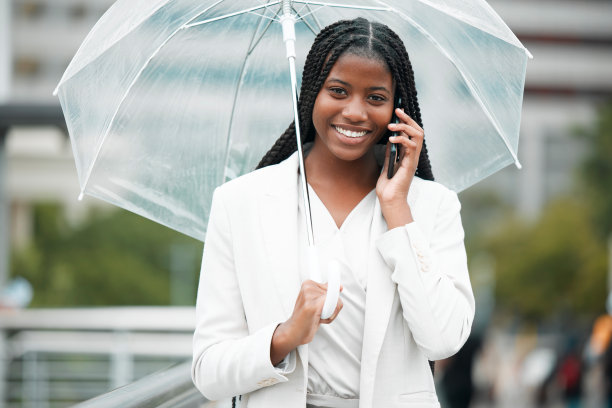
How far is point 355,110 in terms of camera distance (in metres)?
2.55

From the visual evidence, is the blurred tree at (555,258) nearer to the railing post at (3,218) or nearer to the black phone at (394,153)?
the railing post at (3,218)

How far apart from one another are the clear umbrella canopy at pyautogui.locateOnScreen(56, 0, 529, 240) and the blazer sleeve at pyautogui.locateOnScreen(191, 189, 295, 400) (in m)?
0.69

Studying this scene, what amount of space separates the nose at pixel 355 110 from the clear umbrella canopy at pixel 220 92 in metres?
0.57

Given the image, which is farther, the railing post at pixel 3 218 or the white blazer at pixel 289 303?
the railing post at pixel 3 218

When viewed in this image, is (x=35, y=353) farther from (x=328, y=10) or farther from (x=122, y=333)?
(x=328, y=10)

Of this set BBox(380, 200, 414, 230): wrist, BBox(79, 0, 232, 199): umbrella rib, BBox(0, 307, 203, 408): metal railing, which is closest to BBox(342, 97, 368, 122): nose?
BBox(380, 200, 414, 230): wrist

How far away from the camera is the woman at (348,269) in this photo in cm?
245

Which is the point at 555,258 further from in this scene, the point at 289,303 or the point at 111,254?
the point at 289,303

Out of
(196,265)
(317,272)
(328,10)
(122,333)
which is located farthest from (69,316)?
(196,265)

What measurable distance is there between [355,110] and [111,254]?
41.2 metres

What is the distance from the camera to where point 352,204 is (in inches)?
106

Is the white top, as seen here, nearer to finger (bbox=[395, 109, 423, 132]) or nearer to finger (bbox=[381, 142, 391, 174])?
finger (bbox=[381, 142, 391, 174])

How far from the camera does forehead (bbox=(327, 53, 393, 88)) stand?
8.37 feet

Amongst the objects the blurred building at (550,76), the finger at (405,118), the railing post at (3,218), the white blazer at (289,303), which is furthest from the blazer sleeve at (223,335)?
the blurred building at (550,76)
